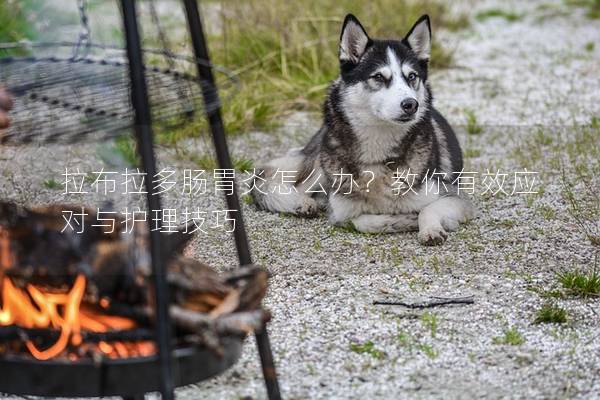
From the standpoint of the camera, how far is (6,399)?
3062 millimetres

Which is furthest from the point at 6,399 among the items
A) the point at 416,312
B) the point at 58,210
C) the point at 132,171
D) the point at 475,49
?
the point at 475,49

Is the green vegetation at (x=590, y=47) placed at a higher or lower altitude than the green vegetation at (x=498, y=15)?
lower

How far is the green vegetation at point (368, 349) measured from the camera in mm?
3305

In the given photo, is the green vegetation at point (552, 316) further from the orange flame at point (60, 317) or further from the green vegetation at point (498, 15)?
the green vegetation at point (498, 15)

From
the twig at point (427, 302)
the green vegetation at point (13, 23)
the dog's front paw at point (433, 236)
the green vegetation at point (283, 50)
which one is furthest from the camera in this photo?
the green vegetation at point (13, 23)

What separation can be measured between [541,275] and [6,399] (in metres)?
2.23

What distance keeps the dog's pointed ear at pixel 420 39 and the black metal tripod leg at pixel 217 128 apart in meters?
2.44

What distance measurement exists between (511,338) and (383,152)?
179 cm

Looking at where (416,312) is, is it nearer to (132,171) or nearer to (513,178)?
(513,178)

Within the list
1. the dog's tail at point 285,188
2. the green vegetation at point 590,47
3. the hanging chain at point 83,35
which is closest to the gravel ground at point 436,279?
the dog's tail at point 285,188

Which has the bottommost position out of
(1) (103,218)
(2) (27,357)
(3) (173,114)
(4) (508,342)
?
(4) (508,342)

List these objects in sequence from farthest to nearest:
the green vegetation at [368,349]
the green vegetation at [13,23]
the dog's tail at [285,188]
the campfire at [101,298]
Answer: the green vegetation at [13,23] < the dog's tail at [285,188] < the green vegetation at [368,349] < the campfire at [101,298]

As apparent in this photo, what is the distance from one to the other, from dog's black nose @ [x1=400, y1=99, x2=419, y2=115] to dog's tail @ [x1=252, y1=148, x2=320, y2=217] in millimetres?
824

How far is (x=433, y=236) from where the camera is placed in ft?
15.1
